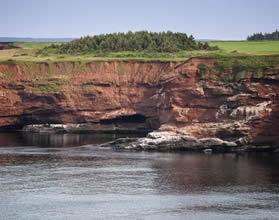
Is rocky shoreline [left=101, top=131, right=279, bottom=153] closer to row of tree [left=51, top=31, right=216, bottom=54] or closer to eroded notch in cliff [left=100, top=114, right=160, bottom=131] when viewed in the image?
eroded notch in cliff [left=100, top=114, right=160, bottom=131]

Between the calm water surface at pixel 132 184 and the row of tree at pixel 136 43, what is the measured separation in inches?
1300

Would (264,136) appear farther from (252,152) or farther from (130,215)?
(130,215)

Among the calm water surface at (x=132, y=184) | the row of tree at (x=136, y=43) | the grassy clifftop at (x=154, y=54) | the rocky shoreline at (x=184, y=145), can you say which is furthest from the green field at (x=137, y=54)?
the calm water surface at (x=132, y=184)

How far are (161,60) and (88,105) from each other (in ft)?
42.5

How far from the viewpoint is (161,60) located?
132500 millimetres

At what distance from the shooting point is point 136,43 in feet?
467

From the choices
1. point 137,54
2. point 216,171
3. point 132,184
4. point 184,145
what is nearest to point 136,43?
point 137,54

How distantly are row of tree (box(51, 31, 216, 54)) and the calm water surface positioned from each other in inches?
1300

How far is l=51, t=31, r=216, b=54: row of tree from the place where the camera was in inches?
5586

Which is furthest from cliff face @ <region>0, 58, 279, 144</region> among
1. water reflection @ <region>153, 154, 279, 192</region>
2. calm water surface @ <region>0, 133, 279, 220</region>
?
calm water surface @ <region>0, 133, 279, 220</region>

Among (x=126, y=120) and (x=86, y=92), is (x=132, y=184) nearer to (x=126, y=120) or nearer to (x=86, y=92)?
(x=126, y=120)

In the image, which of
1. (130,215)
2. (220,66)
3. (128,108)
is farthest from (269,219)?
(128,108)

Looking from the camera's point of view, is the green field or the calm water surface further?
the green field

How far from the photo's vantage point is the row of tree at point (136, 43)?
14188 centimetres
